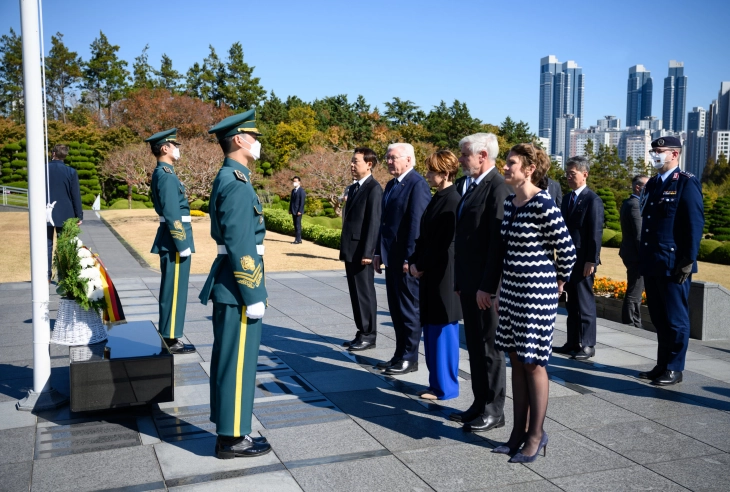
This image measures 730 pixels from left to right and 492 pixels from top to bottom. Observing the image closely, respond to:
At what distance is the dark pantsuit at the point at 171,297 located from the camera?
6.00m

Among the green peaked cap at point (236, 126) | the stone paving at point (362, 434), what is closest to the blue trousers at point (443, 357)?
the stone paving at point (362, 434)

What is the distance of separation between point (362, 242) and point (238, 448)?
10.0 ft

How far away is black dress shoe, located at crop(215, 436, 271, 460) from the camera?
3.70m

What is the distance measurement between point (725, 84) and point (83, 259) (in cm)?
22211

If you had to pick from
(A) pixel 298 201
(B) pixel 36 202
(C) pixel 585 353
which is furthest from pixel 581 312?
(A) pixel 298 201

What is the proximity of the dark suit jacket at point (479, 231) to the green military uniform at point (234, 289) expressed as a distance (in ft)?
4.47

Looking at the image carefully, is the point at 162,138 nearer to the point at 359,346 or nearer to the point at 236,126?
the point at 236,126

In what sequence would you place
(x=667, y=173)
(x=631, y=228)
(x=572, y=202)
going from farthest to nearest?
(x=631, y=228) → (x=572, y=202) → (x=667, y=173)

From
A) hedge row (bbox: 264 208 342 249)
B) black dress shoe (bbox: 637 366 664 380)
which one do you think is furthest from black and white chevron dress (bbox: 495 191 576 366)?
hedge row (bbox: 264 208 342 249)

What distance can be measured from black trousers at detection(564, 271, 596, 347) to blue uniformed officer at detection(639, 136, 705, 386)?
80cm

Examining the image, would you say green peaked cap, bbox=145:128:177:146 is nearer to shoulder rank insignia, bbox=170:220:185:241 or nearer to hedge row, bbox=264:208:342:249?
shoulder rank insignia, bbox=170:220:185:241

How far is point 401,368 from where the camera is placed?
557 centimetres

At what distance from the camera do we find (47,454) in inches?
148

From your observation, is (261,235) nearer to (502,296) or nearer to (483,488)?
(502,296)
